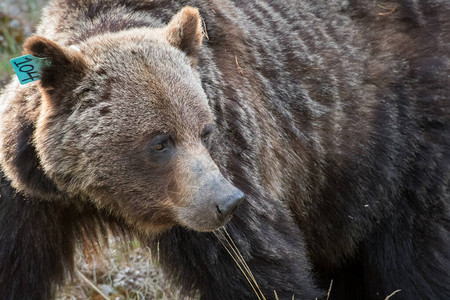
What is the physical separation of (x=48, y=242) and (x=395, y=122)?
272cm

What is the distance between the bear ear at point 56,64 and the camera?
12.3 feet

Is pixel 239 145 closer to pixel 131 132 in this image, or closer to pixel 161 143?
pixel 161 143

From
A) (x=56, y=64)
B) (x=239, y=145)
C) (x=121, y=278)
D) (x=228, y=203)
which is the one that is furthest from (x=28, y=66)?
(x=121, y=278)

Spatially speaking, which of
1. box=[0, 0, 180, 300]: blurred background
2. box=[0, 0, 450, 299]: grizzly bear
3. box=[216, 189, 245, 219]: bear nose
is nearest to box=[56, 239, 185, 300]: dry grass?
box=[0, 0, 180, 300]: blurred background

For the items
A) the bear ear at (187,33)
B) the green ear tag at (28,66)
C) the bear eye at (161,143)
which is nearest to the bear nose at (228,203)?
the bear eye at (161,143)

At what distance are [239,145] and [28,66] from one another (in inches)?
57.1

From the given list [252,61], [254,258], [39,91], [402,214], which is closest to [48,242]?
[39,91]

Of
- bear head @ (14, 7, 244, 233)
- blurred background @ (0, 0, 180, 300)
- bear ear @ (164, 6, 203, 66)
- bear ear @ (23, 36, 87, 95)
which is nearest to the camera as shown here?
bear ear @ (23, 36, 87, 95)

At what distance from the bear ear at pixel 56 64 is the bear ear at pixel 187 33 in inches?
22.7

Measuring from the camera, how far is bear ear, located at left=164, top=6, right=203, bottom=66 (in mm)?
4234

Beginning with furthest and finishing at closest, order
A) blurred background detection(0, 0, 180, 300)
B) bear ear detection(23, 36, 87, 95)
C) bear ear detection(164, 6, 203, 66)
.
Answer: blurred background detection(0, 0, 180, 300), bear ear detection(164, 6, 203, 66), bear ear detection(23, 36, 87, 95)

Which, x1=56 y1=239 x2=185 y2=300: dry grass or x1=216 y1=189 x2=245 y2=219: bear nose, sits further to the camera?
x1=56 y1=239 x2=185 y2=300: dry grass

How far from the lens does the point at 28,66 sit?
383 cm

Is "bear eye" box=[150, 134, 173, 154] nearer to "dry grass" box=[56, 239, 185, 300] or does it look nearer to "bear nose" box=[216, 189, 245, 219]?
"bear nose" box=[216, 189, 245, 219]
